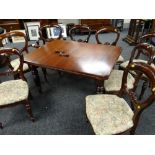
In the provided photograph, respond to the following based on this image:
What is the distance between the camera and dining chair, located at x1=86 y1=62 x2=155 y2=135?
1.19 meters

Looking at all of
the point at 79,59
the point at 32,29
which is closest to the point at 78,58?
the point at 79,59

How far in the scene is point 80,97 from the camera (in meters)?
2.27

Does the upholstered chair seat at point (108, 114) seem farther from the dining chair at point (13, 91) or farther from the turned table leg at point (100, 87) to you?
the dining chair at point (13, 91)

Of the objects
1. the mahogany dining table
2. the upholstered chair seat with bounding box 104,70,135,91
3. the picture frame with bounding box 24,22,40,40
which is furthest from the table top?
the picture frame with bounding box 24,22,40,40

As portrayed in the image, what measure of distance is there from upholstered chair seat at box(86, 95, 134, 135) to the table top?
0.24 meters

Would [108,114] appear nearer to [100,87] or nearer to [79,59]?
[100,87]

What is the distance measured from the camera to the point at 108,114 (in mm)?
1377

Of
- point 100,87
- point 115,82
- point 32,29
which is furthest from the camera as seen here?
point 32,29

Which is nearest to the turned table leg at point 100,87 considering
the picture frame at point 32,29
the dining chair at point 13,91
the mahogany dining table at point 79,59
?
the mahogany dining table at point 79,59

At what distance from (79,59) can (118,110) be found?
0.74m

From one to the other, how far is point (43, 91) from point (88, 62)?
994 millimetres

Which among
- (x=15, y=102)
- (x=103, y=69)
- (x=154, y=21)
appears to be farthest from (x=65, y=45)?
(x=154, y=21)

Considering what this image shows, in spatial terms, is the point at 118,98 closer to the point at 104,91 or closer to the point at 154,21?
the point at 104,91

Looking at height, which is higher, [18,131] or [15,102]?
[15,102]
